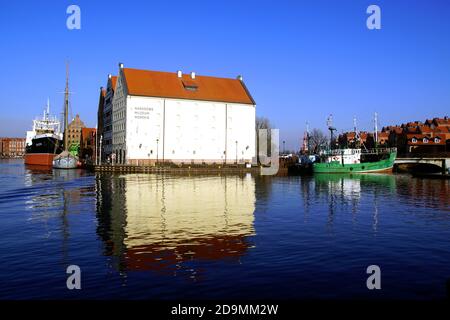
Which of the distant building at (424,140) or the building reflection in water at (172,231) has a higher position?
the distant building at (424,140)

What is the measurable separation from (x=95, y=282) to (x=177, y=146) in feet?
290

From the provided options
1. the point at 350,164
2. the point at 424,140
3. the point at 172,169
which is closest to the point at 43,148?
the point at 172,169

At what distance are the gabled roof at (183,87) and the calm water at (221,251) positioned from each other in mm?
72845

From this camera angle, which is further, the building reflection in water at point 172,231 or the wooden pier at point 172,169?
the wooden pier at point 172,169

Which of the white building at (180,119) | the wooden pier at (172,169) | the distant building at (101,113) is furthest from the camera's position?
the distant building at (101,113)

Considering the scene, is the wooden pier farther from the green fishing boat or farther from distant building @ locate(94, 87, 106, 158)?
distant building @ locate(94, 87, 106, 158)

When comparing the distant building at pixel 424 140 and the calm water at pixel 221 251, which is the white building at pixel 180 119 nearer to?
the distant building at pixel 424 140

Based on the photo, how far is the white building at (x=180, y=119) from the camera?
98000 mm

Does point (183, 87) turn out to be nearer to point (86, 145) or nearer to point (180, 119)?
point (180, 119)

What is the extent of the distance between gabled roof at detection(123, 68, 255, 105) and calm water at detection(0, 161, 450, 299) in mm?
72845

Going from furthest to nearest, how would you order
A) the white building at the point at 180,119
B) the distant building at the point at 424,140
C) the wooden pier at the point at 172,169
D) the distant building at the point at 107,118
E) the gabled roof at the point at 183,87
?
the distant building at the point at 424,140
the distant building at the point at 107,118
the gabled roof at the point at 183,87
the white building at the point at 180,119
the wooden pier at the point at 172,169

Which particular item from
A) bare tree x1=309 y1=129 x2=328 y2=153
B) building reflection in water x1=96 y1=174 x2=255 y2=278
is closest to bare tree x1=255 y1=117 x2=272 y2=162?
bare tree x1=309 y1=129 x2=328 y2=153

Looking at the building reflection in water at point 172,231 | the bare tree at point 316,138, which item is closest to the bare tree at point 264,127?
the bare tree at point 316,138

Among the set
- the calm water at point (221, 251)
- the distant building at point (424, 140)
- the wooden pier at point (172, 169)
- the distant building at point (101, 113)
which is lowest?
the calm water at point (221, 251)
